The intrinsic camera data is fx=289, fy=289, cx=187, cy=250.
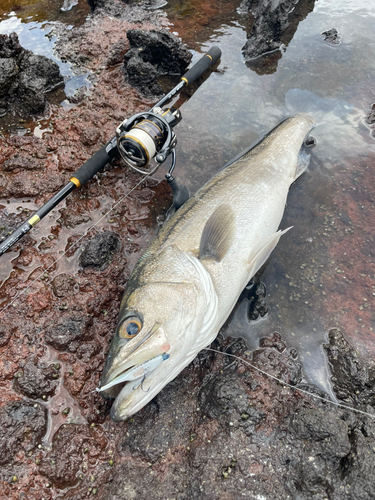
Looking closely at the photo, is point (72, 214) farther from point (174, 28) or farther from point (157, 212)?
point (174, 28)

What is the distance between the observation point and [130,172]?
13.1 ft

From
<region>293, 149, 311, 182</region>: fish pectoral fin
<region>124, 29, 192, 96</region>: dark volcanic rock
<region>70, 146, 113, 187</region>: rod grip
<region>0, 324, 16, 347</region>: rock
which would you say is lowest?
<region>0, 324, 16, 347</region>: rock

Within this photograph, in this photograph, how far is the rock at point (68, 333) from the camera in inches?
112

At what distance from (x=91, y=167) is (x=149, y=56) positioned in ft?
8.78

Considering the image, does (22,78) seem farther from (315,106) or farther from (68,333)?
(315,106)

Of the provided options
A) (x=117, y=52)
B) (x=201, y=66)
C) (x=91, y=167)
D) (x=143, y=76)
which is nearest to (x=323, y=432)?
(x=91, y=167)

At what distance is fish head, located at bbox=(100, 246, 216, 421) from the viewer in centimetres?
220

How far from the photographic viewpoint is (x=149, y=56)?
4926 millimetres

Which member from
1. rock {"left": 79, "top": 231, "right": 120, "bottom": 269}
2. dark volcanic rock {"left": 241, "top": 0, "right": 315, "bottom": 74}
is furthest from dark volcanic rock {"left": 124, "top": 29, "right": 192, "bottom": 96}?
rock {"left": 79, "top": 231, "right": 120, "bottom": 269}

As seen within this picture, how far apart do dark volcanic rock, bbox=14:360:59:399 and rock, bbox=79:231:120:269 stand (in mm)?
1115

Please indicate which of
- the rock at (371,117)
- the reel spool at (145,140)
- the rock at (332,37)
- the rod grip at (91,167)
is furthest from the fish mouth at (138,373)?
the rock at (332,37)

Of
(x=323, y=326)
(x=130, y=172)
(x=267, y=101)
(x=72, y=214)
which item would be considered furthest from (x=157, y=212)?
(x=267, y=101)

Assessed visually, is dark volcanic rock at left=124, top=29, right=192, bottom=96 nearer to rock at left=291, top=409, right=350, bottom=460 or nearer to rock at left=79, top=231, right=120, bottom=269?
rock at left=79, top=231, right=120, bottom=269

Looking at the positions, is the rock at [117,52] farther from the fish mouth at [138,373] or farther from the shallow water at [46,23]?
the fish mouth at [138,373]
